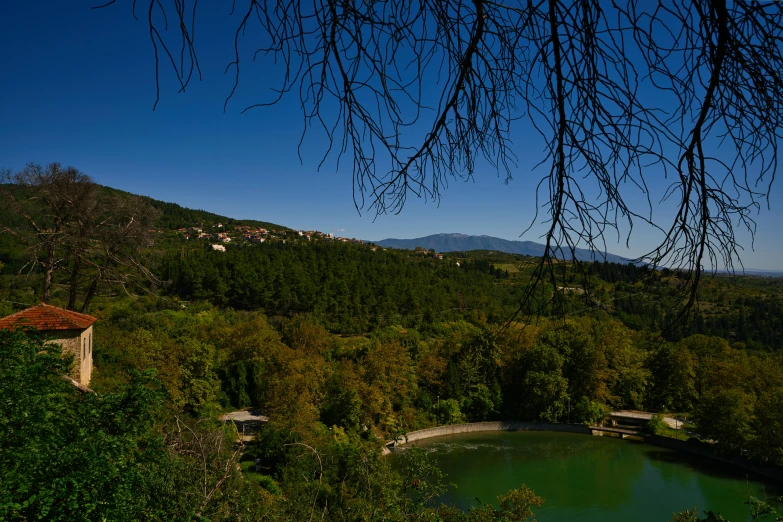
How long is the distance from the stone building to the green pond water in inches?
353

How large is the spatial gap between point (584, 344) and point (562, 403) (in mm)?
2884

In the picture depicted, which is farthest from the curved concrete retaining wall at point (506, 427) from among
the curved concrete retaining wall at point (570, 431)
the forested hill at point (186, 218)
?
the forested hill at point (186, 218)

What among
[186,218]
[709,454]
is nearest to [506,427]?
[709,454]

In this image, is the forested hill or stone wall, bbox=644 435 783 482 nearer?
stone wall, bbox=644 435 783 482

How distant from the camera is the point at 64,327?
828 centimetres

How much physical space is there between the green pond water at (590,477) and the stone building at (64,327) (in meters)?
8.96

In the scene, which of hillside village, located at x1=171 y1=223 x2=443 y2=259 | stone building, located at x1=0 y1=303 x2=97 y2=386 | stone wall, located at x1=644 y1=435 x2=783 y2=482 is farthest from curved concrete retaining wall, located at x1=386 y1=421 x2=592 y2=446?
hillside village, located at x1=171 y1=223 x2=443 y2=259

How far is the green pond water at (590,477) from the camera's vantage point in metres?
11.9

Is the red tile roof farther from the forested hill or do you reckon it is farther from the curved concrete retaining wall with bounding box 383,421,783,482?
the forested hill

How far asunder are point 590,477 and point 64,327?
47.5 feet

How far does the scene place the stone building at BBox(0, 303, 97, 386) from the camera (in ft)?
26.8

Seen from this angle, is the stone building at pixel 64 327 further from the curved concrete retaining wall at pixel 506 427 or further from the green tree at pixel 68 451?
the curved concrete retaining wall at pixel 506 427

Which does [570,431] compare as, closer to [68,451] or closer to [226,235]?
[68,451]

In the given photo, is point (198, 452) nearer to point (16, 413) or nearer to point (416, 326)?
point (16, 413)
